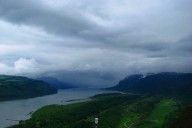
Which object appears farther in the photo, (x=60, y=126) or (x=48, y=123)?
(x=48, y=123)

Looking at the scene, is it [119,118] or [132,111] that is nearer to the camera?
[119,118]

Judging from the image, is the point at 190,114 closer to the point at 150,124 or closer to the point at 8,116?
the point at 150,124

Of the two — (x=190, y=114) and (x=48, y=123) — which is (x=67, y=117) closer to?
(x=48, y=123)

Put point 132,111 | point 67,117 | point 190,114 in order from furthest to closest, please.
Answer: point 132,111, point 67,117, point 190,114

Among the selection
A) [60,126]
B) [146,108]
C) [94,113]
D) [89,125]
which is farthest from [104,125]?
[146,108]

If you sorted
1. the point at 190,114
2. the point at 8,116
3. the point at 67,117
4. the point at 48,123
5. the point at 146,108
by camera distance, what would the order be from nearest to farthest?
1. the point at 190,114
2. the point at 48,123
3. the point at 67,117
4. the point at 8,116
5. the point at 146,108

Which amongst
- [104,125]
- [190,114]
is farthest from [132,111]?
[190,114]

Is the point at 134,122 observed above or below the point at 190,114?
Answer: below

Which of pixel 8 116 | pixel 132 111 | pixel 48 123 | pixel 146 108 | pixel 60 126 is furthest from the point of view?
pixel 146 108

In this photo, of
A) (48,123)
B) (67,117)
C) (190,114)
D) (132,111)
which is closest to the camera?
(190,114)
